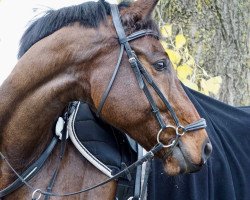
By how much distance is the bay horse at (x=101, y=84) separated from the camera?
2229mm

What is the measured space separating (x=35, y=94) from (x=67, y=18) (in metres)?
0.36

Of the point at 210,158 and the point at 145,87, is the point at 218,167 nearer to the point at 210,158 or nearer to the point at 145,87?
the point at 210,158

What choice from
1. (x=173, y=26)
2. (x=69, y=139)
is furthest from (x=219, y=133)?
(x=173, y=26)

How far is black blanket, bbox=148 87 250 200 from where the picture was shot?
8.78 feet

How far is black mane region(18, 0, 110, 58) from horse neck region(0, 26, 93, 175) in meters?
0.06

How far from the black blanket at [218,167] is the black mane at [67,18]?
755 millimetres

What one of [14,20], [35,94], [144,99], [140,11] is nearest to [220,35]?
[14,20]

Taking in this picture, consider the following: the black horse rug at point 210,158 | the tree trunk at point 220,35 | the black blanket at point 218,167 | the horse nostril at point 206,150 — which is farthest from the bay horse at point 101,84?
the tree trunk at point 220,35

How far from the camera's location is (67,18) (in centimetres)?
232

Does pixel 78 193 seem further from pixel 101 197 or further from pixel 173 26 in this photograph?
pixel 173 26

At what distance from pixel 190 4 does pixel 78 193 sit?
2231 mm

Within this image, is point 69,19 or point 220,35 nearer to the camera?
point 69,19

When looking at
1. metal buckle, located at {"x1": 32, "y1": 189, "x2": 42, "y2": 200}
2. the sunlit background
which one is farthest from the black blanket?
the sunlit background

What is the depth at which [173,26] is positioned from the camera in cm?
416
